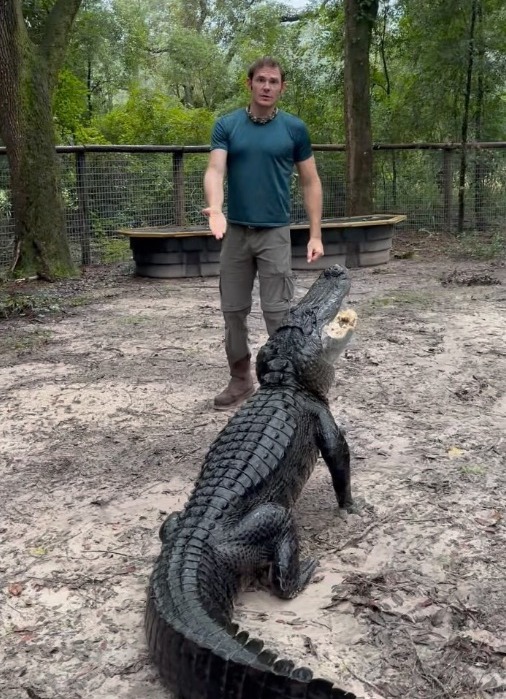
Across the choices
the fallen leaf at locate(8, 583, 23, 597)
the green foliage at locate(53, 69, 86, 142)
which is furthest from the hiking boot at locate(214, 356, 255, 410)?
the green foliage at locate(53, 69, 86, 142)

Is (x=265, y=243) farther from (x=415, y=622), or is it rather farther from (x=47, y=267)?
(x=47, y=267)

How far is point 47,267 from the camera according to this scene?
328 inches

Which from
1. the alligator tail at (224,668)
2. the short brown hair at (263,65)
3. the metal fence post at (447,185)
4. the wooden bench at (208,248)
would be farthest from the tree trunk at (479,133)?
the alligator tail at (224,668)

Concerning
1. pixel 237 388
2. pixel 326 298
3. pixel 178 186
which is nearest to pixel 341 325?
pixel 326 298

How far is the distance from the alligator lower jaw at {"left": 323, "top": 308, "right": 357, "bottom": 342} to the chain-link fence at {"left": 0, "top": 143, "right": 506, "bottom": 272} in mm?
6270

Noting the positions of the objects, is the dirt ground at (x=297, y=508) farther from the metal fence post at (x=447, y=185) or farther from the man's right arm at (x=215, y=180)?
the metal fence post at (x=447, y=185)

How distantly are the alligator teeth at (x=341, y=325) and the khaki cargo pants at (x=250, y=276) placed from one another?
73cm

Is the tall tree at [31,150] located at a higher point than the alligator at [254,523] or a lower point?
higher

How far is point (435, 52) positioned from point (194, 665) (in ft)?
39.0

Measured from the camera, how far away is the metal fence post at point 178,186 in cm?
1022

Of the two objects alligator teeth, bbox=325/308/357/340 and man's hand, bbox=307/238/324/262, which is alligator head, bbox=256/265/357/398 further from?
man's hand, bbox=307/238/324/262

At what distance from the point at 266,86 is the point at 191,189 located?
7148 millimetres

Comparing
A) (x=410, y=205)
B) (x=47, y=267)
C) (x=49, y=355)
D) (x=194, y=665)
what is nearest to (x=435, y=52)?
(x=410, y=205)

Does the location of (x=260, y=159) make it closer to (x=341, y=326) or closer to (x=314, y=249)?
(x=314, y=249)
